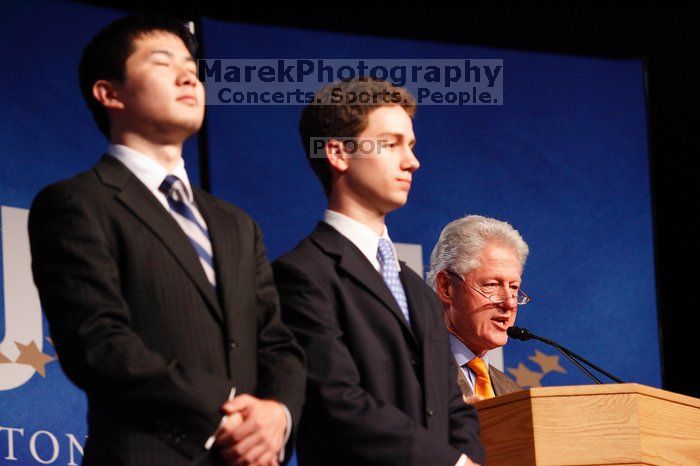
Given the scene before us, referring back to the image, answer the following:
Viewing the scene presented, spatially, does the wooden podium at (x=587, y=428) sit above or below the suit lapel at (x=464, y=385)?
below

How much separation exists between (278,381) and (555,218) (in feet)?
9.91

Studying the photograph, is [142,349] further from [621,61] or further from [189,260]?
[621,61]

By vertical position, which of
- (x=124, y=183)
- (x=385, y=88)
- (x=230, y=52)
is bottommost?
(x=124, y=183)

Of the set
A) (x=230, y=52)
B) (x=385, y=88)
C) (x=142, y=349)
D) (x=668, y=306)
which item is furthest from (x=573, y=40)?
(x=142, y=349)

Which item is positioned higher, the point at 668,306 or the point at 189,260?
the point at 668,306

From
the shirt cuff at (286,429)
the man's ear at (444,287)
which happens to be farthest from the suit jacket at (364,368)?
the man's ear at (444,287)

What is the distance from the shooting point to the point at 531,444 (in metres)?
2.83

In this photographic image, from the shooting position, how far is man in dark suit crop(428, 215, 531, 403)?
390 cm

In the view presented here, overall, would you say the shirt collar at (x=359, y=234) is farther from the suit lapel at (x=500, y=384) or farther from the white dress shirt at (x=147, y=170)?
the suit lapel at (x=500, y=384)

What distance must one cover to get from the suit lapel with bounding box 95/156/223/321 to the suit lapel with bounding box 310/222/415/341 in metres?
0.48

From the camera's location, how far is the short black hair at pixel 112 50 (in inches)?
96.7

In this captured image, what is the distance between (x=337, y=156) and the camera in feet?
9.34

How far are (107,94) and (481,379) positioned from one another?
5.92 ft

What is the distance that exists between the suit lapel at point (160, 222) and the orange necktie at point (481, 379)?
1.69 m
